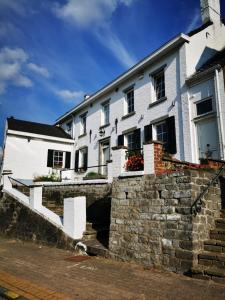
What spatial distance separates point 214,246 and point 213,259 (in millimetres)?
396

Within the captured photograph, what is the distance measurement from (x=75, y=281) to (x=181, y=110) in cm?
922

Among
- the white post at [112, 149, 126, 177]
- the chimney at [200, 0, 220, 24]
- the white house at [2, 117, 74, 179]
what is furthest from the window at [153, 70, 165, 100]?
the white house at [2, 117, 74, 179]

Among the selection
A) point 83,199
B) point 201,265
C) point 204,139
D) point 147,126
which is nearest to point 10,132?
point 147,126

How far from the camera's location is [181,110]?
12234mm

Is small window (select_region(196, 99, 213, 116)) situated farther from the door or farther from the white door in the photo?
the door

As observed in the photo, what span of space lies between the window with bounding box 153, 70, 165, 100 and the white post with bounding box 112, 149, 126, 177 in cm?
659

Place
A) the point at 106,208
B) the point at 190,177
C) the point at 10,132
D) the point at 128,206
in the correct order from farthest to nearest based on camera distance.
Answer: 1. the point at 10,132
2. the point at 106,208
3. the point at 128,206
4. the point at 190,177

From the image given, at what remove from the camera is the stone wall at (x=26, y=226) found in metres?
8.62

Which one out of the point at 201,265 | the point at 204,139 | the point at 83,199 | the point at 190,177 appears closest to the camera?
the point at 201,265

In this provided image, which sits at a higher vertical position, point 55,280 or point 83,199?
point 83,199

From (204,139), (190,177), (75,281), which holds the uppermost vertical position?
(204,139)

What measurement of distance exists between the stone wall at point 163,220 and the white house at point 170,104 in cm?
465

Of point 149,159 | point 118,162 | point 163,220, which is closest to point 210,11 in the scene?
point 118,162

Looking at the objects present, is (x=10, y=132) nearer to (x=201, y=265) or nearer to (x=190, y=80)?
(x=190, y=80)
